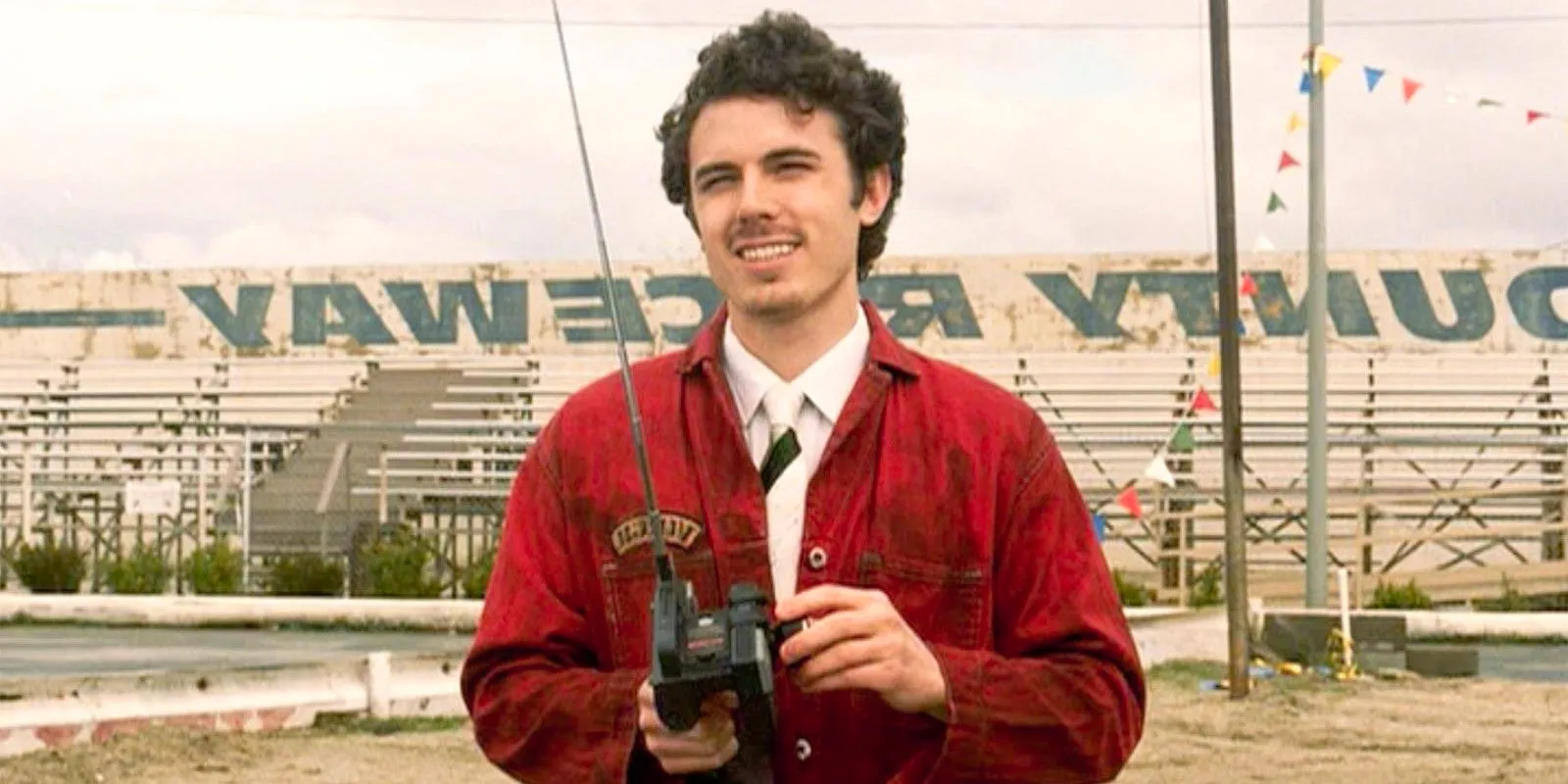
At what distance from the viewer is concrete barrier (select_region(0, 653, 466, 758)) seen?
10.8 meters

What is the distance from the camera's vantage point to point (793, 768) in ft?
8.87

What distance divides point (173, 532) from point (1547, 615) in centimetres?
1259

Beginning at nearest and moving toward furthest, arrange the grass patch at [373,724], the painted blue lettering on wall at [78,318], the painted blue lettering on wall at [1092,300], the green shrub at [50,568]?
the grass patch at [373,724], the green shrub at [50,568], the painted blue lettering on wall at [1092,300], the painted blue lettering on wall at [78,318]

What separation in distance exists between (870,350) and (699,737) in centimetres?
51

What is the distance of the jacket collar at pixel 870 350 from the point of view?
282cm

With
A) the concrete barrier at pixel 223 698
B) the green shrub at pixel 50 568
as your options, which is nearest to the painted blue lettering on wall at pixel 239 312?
the green shrub at pixel 50 568

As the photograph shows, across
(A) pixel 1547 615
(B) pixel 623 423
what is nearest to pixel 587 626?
(B) pixel 623 423

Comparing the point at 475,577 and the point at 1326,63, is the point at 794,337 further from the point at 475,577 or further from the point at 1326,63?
the point at 475,577

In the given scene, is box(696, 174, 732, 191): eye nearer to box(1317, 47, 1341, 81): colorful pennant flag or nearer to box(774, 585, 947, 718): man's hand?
box(774, 585, 947, 718): man's hand

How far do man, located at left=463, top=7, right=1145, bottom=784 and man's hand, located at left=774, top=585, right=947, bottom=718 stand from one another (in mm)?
134

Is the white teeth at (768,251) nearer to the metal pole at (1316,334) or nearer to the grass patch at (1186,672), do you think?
the grass patch at (1186,672)

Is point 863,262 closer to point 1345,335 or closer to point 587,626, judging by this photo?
point 587,626

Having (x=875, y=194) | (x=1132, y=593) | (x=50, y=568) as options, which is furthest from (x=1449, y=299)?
(x=875, y=194)

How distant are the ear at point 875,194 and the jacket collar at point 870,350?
0.37 feet
